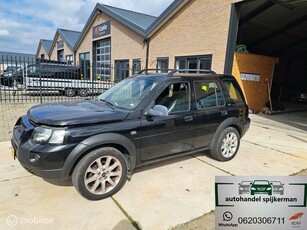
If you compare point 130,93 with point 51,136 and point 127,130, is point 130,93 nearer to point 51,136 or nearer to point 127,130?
point 127,130

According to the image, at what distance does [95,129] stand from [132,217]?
3.86 ft

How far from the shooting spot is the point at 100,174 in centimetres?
300

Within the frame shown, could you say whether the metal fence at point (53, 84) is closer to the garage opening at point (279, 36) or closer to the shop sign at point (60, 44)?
the garage opening at point (279, 36)

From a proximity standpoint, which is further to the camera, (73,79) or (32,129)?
(73,79)

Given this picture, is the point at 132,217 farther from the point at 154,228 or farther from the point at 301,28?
the point at 301,28

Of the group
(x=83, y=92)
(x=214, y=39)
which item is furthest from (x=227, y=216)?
(x=83, y=92)

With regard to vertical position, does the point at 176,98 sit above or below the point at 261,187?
above

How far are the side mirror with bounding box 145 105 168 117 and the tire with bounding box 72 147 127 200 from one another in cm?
71

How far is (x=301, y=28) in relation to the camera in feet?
47.2

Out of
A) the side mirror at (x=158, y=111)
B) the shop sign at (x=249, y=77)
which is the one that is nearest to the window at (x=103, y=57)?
the shop sign at (x=249, y=77)

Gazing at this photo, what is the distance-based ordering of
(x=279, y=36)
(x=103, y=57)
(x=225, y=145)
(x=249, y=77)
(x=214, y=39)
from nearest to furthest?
(x=225, y=145) < (x=214, y=39) < (x=249, y=77) < (x=279, y=36) < (x=103, y=57)

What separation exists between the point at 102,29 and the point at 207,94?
704 inches

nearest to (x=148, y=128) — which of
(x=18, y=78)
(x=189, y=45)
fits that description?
(x=189, y=45)

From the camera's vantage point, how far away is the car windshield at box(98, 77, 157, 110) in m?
3.53
